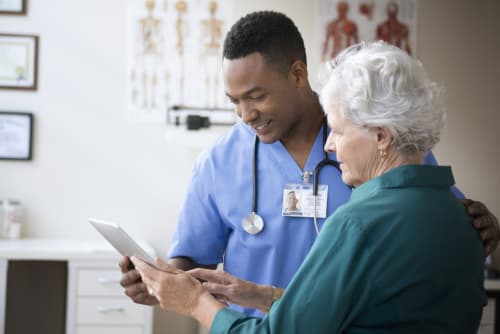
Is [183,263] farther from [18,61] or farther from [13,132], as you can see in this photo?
[18,61]

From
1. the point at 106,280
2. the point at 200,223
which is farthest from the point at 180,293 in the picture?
the point at 106,280

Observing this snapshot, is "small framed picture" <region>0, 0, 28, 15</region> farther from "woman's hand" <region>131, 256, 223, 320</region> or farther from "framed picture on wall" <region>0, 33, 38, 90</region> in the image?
"woman's hand" <region>131, 256, 223, 320</region>

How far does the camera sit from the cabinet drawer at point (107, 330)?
3107 millimetres

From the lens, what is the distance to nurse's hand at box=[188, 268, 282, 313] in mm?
1510

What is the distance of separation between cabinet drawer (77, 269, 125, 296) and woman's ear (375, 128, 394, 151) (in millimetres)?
2177

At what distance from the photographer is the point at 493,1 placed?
3.91 meters

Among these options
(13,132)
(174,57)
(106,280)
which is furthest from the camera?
(174,57)

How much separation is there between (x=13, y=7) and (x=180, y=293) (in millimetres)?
2807

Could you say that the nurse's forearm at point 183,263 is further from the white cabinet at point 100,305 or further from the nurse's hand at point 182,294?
the white cabinet at point 100,305

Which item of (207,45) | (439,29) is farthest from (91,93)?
(439,29)

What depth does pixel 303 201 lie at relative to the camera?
1.69 m

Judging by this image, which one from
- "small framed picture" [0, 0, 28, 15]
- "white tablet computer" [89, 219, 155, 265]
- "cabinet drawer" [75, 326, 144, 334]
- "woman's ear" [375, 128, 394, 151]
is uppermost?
"small framed picture" [0, 0, 28, 15]

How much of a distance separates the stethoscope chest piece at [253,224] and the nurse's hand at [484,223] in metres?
0.54

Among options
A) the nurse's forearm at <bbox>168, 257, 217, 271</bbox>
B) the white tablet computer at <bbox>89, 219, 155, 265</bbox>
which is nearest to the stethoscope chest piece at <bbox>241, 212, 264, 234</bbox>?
the nurse's forearm at <bbox>168, 257, 217, 271</bbox>
